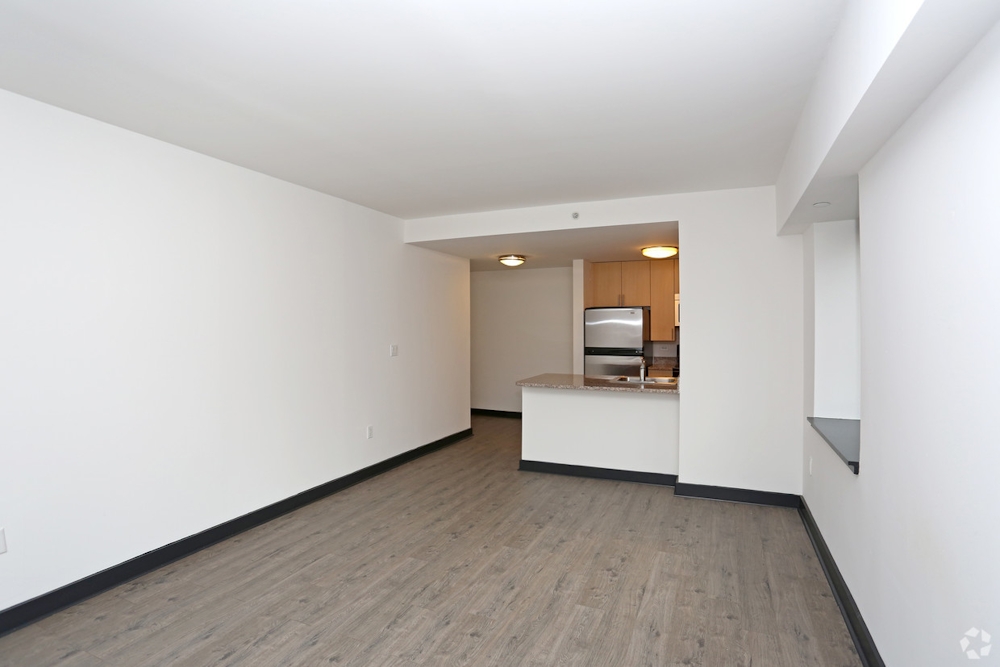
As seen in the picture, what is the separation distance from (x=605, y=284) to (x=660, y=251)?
140cm

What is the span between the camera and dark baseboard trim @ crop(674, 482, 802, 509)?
4.29 metres

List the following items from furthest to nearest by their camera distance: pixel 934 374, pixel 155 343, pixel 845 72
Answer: pixel 155 343, pixel 845 72, pixel 934 374

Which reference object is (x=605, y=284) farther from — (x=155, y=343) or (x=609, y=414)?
(x=155, y=343)

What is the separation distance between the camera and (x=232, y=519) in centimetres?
369

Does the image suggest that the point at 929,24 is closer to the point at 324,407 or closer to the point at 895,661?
the point at 895,661

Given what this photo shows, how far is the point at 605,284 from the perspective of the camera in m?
7.41

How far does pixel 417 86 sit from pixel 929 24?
195 cm

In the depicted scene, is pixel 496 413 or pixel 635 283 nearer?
pixel 635 283

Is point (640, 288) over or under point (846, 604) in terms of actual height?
over

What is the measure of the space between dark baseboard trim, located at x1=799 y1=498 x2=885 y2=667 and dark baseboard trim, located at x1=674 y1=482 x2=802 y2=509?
0.54 metres

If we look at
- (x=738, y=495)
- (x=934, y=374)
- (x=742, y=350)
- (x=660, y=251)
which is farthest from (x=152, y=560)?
Result: (x=660, y=251)

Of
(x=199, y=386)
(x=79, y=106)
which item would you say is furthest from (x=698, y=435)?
(x=79, y=106)

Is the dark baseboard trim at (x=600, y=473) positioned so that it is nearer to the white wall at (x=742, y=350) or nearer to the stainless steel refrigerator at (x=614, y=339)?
the white wall at (x=742, y=350)

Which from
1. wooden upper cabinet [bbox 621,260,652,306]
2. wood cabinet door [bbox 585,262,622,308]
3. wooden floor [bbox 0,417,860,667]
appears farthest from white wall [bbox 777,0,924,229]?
wood cabinet door [bbox 585,262,622,308]
